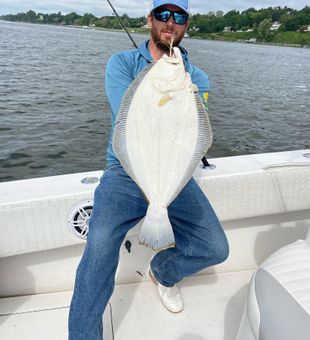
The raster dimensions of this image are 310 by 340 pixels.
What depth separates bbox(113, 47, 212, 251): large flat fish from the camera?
1771 mm

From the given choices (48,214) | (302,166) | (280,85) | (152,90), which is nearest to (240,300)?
(302,166)

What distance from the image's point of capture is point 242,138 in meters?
11.6

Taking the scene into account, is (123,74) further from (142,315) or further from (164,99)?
(142,315)

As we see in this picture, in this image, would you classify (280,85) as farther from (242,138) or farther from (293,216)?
(293,216)

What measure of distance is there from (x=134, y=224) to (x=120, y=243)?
0.15 m

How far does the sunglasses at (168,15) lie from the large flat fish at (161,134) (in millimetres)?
801

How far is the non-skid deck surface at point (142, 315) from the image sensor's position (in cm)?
253

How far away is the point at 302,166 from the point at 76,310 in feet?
6.22

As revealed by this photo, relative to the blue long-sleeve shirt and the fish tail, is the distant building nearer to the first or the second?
the blue long-sleeve shirt

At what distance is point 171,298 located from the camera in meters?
2.72

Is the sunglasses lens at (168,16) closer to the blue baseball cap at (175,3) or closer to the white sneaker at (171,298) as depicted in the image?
the blue baseball cap at (175,3)

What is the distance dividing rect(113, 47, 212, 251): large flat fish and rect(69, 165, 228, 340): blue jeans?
38 centimetres

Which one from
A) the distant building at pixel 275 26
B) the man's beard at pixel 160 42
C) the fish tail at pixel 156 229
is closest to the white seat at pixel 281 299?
the fish tail at pixel 156 229

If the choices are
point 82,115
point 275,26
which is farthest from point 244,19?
point 82,115
